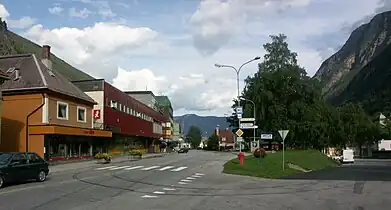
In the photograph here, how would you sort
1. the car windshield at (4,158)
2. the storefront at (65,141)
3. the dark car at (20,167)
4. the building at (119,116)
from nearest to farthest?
the dark car at (20,167)
the car windshield at (4,158)
the storefront at (65,141)
the building at (119,116)

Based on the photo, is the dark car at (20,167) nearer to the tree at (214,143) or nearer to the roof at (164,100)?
the tree at (214,143)

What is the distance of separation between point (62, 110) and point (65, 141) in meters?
2.91

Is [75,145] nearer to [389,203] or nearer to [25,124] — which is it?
[25,124]

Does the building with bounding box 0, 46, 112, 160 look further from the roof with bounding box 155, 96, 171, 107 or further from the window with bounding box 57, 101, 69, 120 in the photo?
the roof with bounding box 155, 96, 171, 107

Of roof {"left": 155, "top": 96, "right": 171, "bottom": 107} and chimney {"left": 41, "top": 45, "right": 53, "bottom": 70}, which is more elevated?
roof {"left": 155, "top": 96, "right": 171, "bottom": 107}

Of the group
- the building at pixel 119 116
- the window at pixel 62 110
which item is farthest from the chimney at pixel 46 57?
the building at pixel 119 116

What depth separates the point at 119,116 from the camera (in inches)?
2475

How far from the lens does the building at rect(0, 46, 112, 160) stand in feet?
130

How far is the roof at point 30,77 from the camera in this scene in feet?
134

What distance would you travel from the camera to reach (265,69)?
78500 millimetres

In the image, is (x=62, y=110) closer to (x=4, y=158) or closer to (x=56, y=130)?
(x=56, y=130)

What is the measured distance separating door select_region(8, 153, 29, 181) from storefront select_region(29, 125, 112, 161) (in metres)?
16.9

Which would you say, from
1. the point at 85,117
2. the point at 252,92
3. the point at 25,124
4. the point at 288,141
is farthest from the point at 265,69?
the point at 25,124

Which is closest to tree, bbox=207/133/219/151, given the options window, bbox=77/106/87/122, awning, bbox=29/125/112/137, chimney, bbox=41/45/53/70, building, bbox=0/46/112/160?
window, bbox=77/106/87/122
